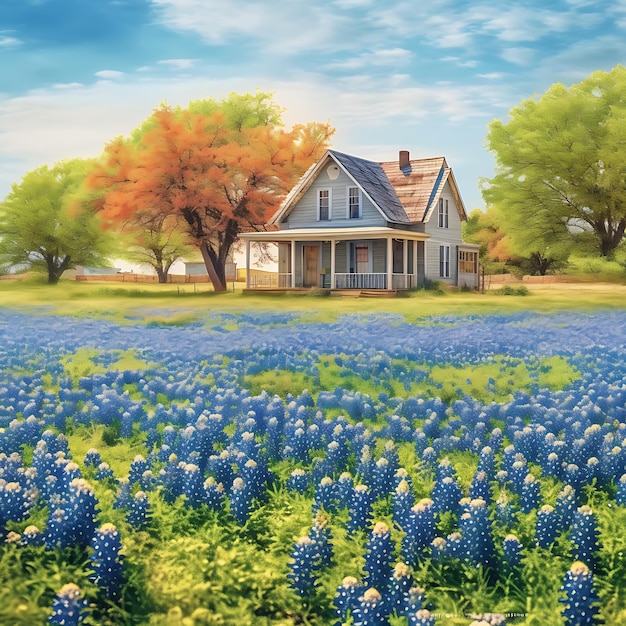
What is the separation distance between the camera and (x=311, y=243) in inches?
1148

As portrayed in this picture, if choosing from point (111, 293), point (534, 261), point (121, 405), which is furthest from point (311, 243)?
point (121, 405)

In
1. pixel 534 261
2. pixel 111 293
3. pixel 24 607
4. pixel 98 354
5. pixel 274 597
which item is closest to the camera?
pixel 24 607

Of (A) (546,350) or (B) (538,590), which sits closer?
(B) (538,590)

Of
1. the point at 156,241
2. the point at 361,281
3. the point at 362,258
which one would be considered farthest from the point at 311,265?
the point at 156,241

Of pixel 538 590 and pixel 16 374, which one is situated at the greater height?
pixel 16 374

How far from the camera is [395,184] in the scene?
31.5m

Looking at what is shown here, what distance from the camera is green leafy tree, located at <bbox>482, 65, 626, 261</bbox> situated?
90.2 feet

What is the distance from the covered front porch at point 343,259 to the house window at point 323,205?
835mm

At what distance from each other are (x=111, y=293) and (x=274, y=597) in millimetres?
18683

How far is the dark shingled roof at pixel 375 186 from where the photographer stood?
2812cm

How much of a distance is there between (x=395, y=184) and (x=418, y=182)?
106 cm

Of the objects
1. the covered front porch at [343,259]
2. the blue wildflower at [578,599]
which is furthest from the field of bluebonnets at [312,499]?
the covered front porch at [343,259]

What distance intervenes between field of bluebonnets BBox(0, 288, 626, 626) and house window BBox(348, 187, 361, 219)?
21.2 m

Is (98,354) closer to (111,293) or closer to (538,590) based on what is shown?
(538,590)
